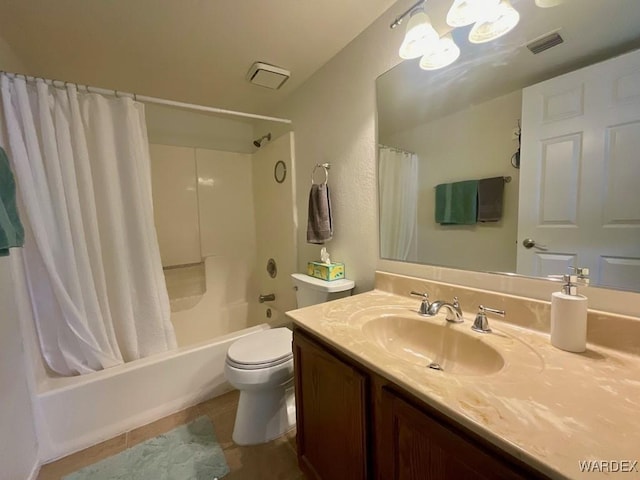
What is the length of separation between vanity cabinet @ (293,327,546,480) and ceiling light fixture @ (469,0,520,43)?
4.13 ft

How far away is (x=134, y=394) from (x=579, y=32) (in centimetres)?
245

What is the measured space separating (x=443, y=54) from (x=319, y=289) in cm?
128

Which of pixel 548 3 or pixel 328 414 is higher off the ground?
pixel 548 3

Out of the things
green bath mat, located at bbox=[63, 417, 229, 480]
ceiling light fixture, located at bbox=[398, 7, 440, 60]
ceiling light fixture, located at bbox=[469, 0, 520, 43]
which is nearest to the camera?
ceiling light fixture, located at bbox=[469, 0, 520, 43]

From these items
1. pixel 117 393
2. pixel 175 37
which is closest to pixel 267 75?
pixel 175 37

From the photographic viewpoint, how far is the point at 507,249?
96 cm

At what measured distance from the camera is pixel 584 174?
0.80 metres

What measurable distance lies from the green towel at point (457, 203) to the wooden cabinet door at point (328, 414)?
0.77 metres

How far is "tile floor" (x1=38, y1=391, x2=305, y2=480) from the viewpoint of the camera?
3.93 ft

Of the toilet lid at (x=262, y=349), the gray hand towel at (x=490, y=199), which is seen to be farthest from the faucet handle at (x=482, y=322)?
the toilet lid at (x=262, y=349)

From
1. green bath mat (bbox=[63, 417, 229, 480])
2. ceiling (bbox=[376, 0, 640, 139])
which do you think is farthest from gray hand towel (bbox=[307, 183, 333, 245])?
green bath mat (bbox=[63, 417, 229, 480])

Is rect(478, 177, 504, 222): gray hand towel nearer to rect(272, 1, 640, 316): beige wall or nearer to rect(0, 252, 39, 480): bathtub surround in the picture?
rect(272, 1, 640, 316): beige wall

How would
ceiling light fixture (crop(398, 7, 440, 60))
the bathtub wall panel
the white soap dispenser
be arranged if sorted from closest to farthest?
1. the white soap dispenser
2. ceiling light fixture (crop(398, 7, 440, 60))
3. the bathtub wall panel

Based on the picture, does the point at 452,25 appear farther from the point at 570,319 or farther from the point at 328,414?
the point at 328,414
